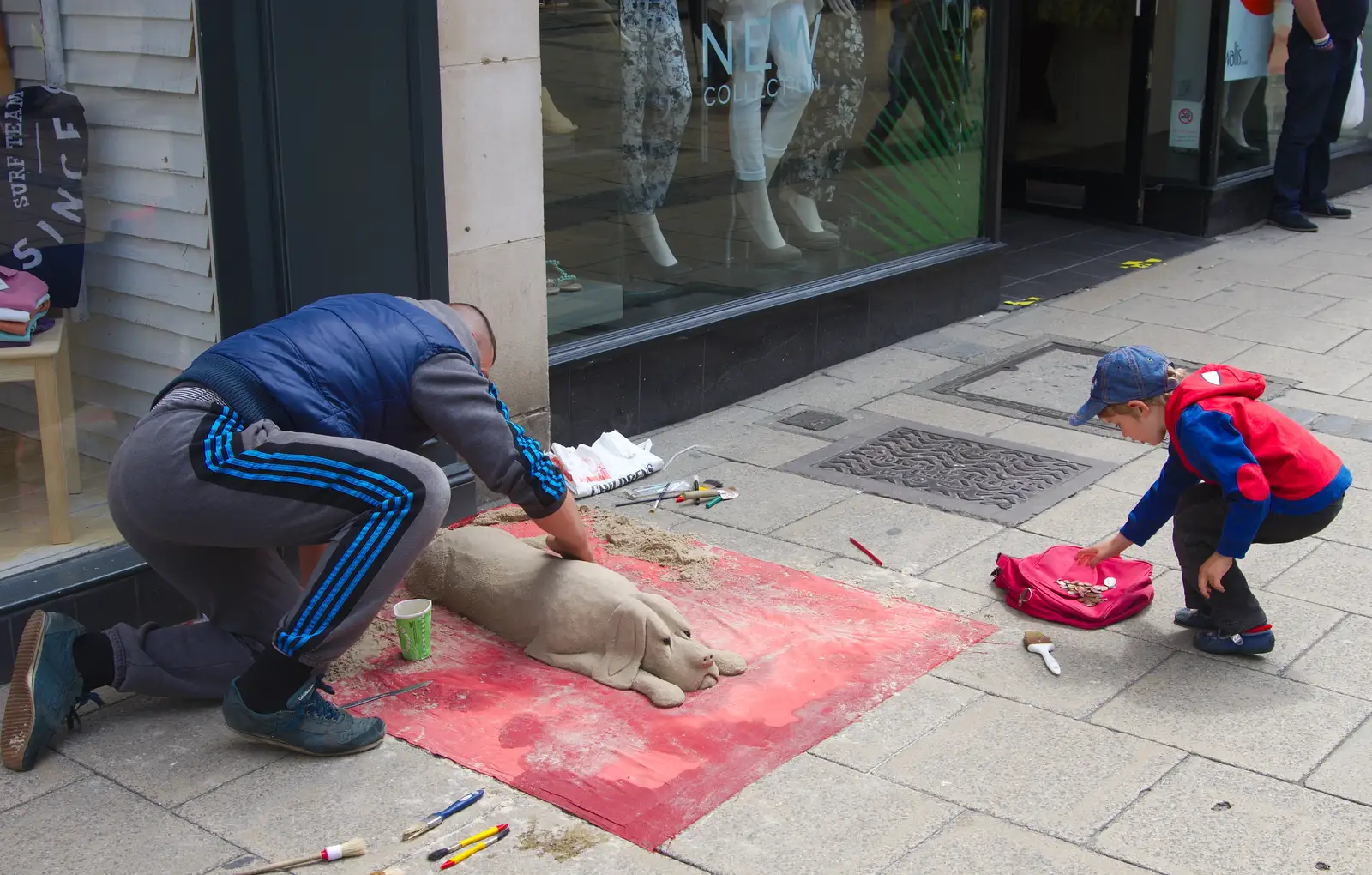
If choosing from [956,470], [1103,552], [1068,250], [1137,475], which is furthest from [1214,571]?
[1068,250]

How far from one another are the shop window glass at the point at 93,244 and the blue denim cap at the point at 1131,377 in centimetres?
273

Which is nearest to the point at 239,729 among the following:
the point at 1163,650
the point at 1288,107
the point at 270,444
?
the point at 270,444

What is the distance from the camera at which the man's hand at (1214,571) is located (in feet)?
13.4

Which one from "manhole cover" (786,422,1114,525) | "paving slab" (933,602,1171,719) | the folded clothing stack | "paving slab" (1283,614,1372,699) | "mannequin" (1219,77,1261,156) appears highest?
"mannequin" (1219,77,1261,156)

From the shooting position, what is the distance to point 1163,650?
4.36 m

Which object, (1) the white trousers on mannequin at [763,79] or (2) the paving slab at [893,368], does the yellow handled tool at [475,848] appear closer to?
(2) the paving slab at [893,368]

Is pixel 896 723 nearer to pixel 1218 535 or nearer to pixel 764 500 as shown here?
pixel 1218 535

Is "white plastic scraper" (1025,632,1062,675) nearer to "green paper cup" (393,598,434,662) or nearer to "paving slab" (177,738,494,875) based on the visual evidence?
"paving slab" (177,738,494,875)

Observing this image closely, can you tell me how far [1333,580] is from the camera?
4.80m

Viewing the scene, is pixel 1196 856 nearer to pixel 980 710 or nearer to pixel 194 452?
pixel 980 710

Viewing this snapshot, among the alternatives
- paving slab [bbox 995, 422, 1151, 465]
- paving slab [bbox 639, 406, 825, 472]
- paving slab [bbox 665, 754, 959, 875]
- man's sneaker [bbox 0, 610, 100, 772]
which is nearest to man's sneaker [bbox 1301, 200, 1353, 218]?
paving slab [bbox 995, 422, 1151, 465]

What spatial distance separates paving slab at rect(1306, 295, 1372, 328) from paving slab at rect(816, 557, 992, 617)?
4338 mm

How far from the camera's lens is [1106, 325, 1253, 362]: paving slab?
7.40 meters

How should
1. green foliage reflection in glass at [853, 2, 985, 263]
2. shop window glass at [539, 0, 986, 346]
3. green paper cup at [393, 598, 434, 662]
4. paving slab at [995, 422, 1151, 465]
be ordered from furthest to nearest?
green foliage reflection in glass at [853, 2, 985, 263]
shop window glass at [539, 0, 986, 346]
paving slab at [995, 422, 1151, 465]
green paper cup at [393, 598, 434, 662]
